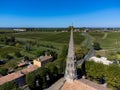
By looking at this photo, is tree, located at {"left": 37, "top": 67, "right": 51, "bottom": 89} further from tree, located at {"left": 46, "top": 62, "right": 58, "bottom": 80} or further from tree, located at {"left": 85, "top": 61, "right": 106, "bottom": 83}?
tree, located at {"left": 85, "top": 61, "right": 106, "bottom": 83}

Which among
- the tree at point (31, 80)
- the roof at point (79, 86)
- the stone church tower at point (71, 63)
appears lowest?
the tree at point (31, 80)

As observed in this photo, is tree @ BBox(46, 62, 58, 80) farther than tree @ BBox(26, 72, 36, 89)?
Yes

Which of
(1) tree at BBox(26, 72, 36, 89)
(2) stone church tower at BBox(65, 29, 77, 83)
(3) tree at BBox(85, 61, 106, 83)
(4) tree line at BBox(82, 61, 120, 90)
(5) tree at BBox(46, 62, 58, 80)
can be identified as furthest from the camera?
(5) tree at BBox(46, 62, 58, 80)

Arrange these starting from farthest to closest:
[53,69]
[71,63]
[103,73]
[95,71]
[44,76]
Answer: [53,69]
[95,71]
[103,73]
[44,76]
[71,63]

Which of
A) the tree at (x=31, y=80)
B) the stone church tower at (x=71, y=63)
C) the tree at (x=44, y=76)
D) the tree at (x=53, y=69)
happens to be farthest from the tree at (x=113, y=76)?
the tree at (x=31, y=80)

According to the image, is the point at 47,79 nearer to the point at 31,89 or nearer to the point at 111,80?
the point at 31,89

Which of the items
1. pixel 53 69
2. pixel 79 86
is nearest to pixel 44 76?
pixel 53 69

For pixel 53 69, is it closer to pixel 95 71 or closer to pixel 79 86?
pixel 95 71

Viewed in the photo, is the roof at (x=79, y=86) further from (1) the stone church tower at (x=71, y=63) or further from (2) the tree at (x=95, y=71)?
(2) the tree at (x=95, y=71)

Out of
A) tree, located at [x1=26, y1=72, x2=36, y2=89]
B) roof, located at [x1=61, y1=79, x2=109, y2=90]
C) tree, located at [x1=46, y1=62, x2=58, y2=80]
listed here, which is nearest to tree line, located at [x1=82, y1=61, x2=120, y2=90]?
tree, located at [x1=46, y1=62, x2=58, y2=80]

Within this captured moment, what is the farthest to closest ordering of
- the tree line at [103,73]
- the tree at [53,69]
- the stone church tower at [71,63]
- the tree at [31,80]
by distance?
the tree at [53,69], the tree at [31,80], the tree line at [103,73], the stone church tower at [71,63]

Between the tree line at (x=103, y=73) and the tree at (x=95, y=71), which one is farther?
the tree at (x=95, y=71)

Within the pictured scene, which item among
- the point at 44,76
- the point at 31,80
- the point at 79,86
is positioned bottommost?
the point at 31,80
